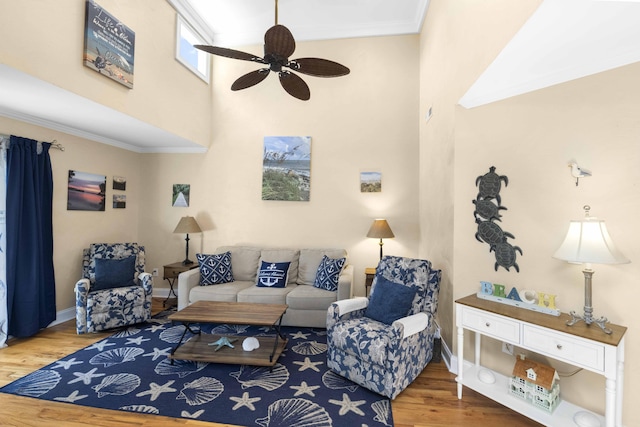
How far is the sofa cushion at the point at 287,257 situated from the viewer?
13.5 feet

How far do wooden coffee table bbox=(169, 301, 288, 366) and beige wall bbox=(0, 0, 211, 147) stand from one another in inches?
91.7

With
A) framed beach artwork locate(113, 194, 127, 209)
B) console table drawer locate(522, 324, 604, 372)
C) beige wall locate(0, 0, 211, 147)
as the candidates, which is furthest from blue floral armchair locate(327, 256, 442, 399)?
framed beach artwork locate(113, 194, 127, 209)

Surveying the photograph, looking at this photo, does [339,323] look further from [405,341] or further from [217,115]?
[217,115]

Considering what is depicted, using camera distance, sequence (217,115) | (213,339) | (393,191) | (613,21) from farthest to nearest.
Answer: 1. (217,115)
2. (393,191)
3. (213,339)
4. (613,21)

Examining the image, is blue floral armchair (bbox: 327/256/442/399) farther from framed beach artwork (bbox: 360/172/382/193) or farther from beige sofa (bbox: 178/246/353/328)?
framed beach artwork (bbox: 360/172/382/193)

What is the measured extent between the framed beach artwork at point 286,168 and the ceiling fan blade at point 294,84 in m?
1.61

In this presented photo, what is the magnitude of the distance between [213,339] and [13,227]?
8.16 ft

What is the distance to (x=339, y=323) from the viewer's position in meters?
2.56

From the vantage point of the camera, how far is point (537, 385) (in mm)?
1962

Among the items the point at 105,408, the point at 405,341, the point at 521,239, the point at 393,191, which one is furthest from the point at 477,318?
the point at 105,408

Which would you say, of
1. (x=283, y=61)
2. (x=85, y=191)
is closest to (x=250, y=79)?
(x=283, y=61)

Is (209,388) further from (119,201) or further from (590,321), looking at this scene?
(119,201)

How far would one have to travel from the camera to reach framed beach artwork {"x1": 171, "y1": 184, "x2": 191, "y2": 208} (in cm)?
480

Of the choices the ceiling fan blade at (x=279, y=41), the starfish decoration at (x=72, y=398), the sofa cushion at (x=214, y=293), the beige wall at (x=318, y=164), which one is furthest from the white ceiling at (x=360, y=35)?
the starfish decoration at (x=72, y=398)
